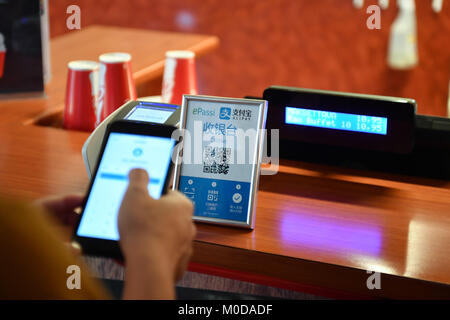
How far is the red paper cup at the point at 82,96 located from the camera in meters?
1.43

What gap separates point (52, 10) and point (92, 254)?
3.32m

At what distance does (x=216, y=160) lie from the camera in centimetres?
101

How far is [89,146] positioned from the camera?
1040mm

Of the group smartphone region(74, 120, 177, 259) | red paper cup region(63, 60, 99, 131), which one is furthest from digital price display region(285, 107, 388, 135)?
red paper cup region(63, 60, 99, 131)

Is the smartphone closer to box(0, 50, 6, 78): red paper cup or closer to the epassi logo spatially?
the epassi logo

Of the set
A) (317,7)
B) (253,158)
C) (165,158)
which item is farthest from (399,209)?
(317,7)

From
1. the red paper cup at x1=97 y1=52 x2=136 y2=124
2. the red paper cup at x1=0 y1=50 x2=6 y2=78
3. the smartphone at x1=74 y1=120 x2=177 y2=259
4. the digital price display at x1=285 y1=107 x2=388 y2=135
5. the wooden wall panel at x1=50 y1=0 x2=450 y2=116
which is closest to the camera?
the smartphone at x1=74 y1=120 x2=177 y2=259

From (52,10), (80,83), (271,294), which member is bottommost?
(271,294)

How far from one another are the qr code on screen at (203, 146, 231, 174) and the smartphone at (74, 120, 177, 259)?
14cm

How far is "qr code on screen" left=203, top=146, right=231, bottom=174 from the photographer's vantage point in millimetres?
1010

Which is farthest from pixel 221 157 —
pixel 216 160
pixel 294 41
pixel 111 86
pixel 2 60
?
pixel 294 41

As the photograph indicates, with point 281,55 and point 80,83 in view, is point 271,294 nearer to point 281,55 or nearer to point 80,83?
point 80,83

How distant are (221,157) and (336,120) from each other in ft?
0.96

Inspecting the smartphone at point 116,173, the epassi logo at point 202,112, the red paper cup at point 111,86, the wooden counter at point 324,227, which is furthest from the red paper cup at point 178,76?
the smartphone at point 116,173
